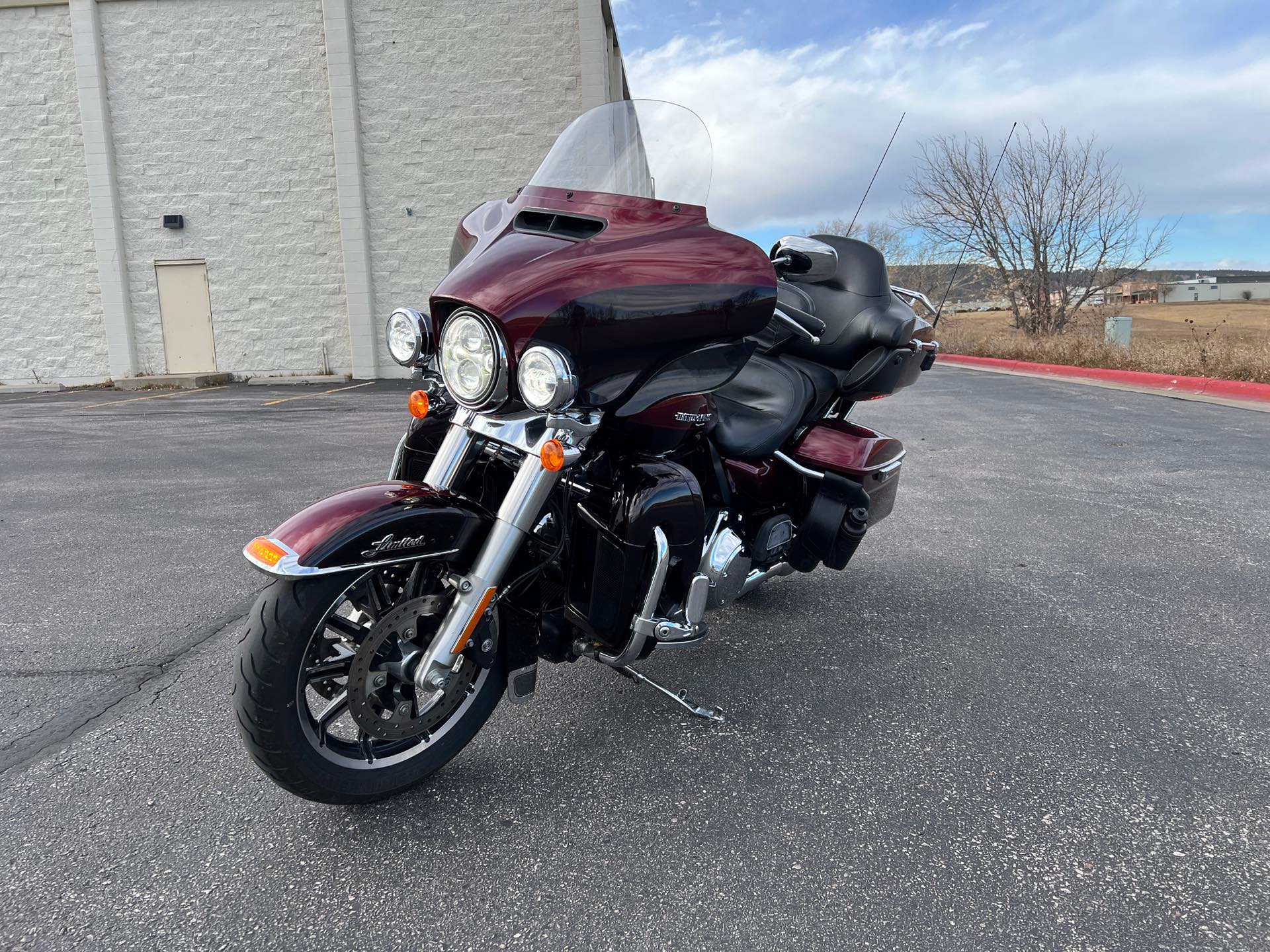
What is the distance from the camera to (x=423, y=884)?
2.07m

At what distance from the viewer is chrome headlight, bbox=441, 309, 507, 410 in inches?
83.7

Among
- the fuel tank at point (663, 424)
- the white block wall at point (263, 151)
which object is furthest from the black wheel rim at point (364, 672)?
the white block wall at point (263, 151)

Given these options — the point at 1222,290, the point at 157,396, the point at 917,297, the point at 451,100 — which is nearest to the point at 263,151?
the point at 451,100

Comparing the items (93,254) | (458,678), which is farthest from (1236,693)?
(93,254)

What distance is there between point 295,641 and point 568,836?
0.91m

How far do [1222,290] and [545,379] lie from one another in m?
88.4

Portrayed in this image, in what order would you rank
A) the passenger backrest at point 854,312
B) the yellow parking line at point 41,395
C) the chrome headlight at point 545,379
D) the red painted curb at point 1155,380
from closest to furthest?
the chrome headlight at point 545,379, the passenger backrest at point 854,312, the red painted curb at point 1155,380, the yellow parking line at point 41,395

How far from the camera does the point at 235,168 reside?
17281mm

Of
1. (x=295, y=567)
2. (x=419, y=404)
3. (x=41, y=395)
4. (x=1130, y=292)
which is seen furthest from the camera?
(x=1130, y=292)

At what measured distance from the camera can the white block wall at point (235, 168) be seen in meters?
17.0

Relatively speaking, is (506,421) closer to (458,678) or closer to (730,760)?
(458,678)

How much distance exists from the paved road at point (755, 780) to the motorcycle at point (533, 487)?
10.7 inches

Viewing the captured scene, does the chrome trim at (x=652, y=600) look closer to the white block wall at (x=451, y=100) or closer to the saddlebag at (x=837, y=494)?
the saddlebag at (x=837, y=494)

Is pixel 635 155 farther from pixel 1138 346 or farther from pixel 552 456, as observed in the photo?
pixel 1138 346
